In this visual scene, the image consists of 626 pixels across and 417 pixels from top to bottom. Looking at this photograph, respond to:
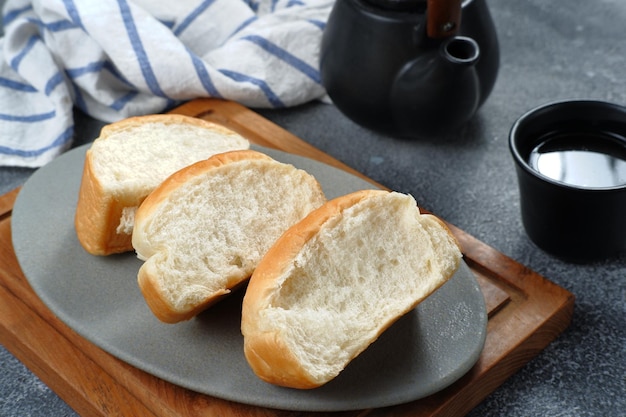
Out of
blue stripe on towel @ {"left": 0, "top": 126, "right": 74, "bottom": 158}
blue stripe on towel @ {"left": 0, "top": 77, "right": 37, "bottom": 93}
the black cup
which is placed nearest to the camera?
the black cup

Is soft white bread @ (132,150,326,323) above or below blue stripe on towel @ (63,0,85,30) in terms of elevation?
below

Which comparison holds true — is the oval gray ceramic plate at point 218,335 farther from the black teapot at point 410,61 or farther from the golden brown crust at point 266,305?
the black teapot at point 410,61

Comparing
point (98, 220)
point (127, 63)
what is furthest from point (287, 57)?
point (98, 220)

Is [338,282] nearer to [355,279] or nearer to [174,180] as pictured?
[355,279]

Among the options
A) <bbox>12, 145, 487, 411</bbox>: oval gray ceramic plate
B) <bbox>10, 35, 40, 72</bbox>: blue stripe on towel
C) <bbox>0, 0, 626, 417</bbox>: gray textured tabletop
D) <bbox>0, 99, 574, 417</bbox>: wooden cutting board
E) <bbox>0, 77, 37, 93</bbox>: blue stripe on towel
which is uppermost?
<bbox>10, 35, 40, 72</bbox>: blue stripe on towel

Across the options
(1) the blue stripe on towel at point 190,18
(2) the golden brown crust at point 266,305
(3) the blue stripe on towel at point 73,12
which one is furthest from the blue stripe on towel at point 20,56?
(2) the golden brown crust at point 266,305

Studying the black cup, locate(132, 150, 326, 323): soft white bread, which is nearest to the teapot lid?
the black cup

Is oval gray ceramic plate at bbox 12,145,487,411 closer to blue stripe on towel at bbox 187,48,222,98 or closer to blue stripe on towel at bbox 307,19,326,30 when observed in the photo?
blue stripe on towel at bbox 187,48,222,98

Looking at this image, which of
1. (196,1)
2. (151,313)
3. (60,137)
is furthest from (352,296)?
(196,1)
